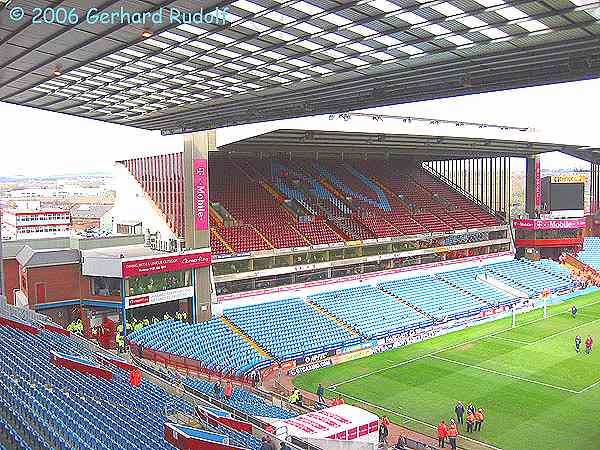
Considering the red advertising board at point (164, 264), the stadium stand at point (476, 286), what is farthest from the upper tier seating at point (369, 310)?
the red advertising board at point (164, 264)

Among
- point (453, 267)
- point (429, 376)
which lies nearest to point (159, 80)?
point (429, 376)

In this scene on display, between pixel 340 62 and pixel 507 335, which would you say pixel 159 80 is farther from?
pixel 507 335

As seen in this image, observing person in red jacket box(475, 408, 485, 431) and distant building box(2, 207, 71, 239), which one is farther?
distant building box(2, 207, 71, 239)

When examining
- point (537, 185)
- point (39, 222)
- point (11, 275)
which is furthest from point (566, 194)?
point (11, 275)

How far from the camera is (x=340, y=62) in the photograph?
19.6 meters

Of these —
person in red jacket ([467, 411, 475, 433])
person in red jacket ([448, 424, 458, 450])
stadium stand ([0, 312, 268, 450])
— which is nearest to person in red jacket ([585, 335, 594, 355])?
person in red jacket ([467, 411, 475, 433])

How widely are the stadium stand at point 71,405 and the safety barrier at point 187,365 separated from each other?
5536 millimetres

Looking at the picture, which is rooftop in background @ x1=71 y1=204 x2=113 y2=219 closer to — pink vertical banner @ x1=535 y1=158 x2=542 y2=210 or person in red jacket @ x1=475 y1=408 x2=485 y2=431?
person in red jacket @ x1=475 y1=408 x2=485 y2=431

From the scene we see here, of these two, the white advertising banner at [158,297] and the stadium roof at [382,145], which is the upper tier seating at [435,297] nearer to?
the stadium roof at [382,145]

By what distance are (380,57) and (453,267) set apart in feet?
97.1

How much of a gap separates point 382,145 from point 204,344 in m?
19.5

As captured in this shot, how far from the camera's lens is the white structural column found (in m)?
31.0

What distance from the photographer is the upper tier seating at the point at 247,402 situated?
2002cm

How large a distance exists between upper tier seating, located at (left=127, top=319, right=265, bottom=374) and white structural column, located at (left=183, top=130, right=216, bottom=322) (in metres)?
1.57
